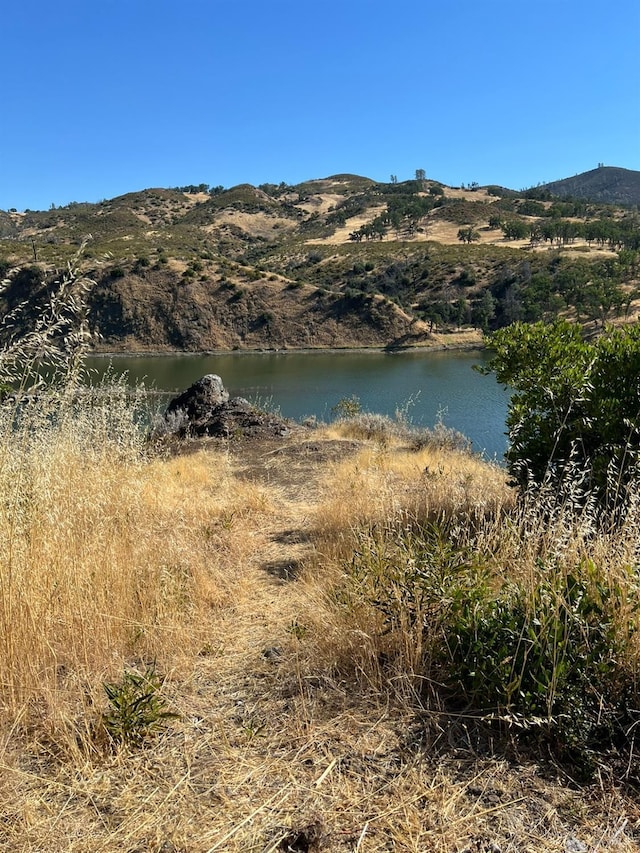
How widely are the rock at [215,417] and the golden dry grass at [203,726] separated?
23.9 ft

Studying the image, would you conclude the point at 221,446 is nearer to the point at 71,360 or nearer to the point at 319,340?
the point at 71,360

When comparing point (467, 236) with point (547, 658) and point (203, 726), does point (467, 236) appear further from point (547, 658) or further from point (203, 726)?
point (203, 726)

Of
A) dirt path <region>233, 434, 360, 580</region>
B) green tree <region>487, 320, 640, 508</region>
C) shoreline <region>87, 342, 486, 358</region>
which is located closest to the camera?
green tree <region>487, 320, 640, 508</region>

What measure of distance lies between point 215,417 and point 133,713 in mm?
10013

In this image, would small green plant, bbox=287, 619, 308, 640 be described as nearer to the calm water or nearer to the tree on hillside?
the calm water

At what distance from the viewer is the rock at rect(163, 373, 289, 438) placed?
1120 cm

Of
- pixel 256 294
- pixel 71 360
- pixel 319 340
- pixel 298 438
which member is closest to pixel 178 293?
pixel 256 294

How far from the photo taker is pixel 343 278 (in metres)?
61.8

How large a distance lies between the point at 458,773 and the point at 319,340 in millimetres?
49889

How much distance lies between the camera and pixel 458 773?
1937mm

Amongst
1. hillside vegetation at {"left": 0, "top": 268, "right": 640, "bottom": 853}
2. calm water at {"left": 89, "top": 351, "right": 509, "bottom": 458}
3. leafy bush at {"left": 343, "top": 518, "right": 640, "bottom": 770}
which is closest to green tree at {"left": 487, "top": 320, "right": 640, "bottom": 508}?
hillside vegetation at {"left": 0, "top": 268, "right": 640, "bottom": 853}

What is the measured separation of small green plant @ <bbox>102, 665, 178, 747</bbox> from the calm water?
11.0 meters

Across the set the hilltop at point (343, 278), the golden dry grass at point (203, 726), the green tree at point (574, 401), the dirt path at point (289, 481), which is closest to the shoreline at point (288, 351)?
the hilltop at point (343, 278)

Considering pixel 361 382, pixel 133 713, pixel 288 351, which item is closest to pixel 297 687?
pixel 133 713
